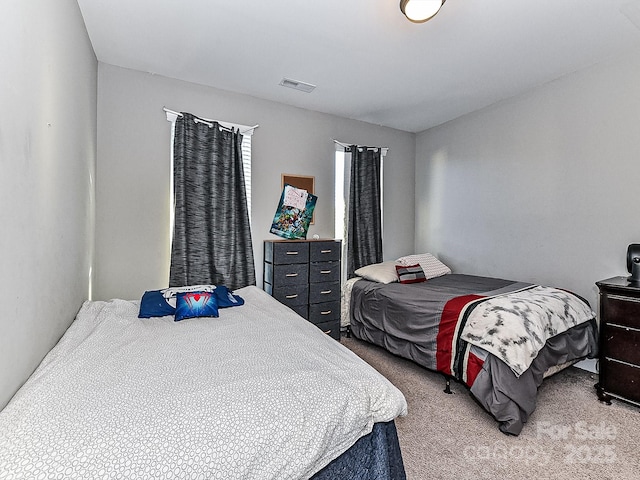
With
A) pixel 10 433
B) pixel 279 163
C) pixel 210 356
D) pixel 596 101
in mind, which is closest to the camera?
pixel 10 433

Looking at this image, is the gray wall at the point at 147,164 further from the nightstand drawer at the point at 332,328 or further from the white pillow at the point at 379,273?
the white pillow at the point at 379,273

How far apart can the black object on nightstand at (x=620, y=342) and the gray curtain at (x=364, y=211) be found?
2.23m

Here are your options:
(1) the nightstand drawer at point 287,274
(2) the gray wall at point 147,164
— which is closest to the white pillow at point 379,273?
(1) the nightstand drawer at point 287,274

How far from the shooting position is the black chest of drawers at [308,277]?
314cm

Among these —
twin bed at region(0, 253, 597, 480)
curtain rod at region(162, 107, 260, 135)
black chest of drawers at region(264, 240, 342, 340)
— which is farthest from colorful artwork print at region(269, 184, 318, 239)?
twin bed at region(0, 253, 597, 480)

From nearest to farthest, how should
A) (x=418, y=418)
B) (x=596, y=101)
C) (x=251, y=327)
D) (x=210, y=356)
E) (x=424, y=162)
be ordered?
(x=210, y=356) → (x=251, y=327) → (x=418, y=418) → (x=596, y=101) → (x=424, y=162)

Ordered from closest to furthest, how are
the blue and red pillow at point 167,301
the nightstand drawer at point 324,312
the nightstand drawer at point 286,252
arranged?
1. the blue and red pillow at point 167,301
2. the nightstand drawer at point 286,252
3. the nightstand drawer at point 324,312

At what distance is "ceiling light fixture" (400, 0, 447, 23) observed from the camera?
1.77 m

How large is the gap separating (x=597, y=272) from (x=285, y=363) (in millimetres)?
2913

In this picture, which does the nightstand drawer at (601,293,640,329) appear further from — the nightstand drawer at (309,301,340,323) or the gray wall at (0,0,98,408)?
the gray wall at (0,0,98,408)

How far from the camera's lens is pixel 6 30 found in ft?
3.29

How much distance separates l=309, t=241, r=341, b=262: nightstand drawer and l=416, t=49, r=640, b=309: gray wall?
161 centimetres

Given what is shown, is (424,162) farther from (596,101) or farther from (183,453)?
(183,453)

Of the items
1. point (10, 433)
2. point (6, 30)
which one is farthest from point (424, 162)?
point (10, 433)
